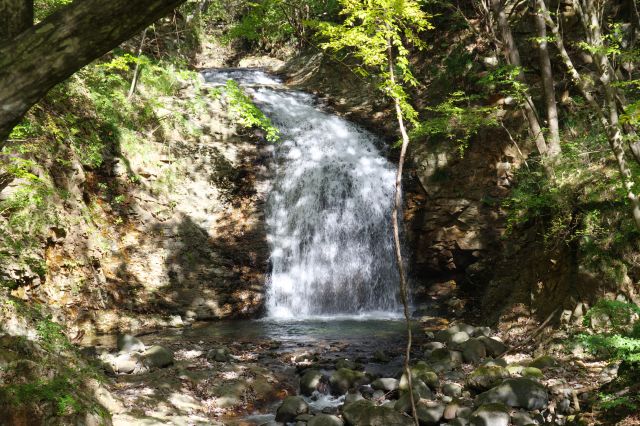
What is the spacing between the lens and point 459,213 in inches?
476

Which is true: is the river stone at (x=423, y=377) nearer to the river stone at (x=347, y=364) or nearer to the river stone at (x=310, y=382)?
the river stone at (x=347, y=364)

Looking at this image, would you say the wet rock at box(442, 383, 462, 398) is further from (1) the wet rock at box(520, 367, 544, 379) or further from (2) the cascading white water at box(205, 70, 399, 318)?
(2) the cascading white water at box(205, 70, 399, 318)

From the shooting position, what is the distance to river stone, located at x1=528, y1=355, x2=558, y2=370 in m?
6.75

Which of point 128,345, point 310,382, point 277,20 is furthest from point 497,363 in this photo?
point 277,20

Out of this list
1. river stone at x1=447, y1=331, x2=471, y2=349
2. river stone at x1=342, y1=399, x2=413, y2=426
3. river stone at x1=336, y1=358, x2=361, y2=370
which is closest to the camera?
river stone at x1=342, y1=399, x2=413, y2=426

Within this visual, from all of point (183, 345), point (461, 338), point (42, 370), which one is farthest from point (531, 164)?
point (42, 370)

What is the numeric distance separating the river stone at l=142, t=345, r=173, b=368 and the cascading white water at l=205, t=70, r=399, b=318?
4580 millimetres

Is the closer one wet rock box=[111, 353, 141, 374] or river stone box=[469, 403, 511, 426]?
river stone box=[469, 403, 511, 426]

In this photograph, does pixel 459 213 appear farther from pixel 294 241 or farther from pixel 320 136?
pixel 320 136

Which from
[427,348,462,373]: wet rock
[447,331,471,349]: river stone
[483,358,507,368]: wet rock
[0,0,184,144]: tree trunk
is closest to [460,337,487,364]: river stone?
[427,348,462,373]: wet rock

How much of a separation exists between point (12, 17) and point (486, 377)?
6.53 metres

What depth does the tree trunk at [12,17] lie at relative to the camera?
2.13 m

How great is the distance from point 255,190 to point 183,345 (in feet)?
19.4

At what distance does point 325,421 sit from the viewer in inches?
223
